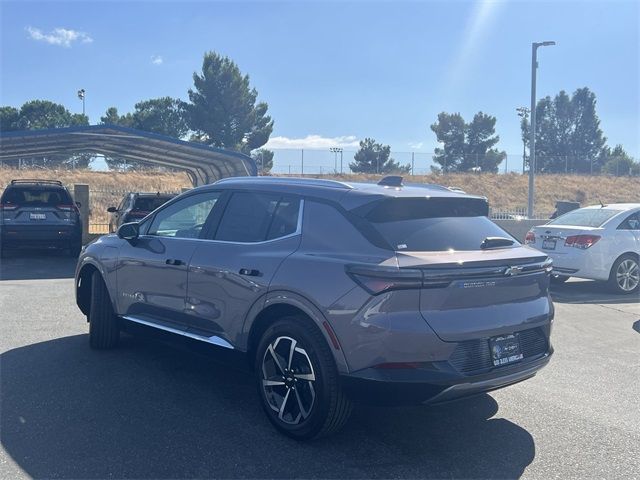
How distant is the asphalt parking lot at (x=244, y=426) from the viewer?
404 cm

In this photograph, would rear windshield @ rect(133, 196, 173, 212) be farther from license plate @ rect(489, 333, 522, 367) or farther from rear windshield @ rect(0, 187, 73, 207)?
license plate @ rect(489, 333, 522, 367)

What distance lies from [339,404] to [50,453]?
1.87 m

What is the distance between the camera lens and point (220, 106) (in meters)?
51.4

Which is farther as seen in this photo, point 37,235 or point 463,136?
point 463,136

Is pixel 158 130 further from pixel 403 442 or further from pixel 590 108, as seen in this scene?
pixel 403 442

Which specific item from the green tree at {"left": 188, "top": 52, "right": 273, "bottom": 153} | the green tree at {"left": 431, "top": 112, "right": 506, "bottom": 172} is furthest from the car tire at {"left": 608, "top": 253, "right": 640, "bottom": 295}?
the green tree at {"left": 431, "top": 112, "right": 506, "bottom": 172}

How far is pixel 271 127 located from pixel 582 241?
1786 inches

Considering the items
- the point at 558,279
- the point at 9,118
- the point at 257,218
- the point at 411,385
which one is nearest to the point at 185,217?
the point at 257,218

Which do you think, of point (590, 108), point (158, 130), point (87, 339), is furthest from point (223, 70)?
point (87, 339)

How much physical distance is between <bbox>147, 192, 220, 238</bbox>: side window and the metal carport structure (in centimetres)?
1299

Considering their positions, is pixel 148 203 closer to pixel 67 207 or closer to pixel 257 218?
pixel 67 207

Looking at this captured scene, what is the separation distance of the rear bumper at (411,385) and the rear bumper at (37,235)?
11.8 metres

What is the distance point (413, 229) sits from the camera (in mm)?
4422

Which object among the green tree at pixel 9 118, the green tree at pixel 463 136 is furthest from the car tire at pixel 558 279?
the green tree at pixel 9 118
